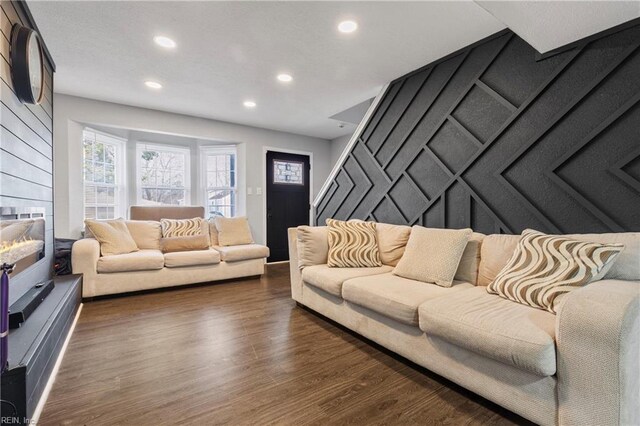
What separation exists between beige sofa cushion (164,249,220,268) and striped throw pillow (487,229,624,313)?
3135 mm

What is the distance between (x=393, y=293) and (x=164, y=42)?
2.74 metres

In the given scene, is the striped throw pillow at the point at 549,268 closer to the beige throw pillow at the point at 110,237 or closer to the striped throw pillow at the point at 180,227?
the striped throw pillow at the point at 180,227

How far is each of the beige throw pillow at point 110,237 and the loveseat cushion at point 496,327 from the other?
3.43 m

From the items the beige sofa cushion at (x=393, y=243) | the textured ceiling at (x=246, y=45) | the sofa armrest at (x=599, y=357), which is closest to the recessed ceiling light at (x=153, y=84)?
the textured ceiling at (x=246, y=45)

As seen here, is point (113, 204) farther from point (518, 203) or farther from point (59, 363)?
point (518, 203)

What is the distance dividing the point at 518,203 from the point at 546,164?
0.33m

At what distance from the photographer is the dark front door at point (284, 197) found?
5441 millimetres

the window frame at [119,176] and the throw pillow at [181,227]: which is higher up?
the window frame at [119,176]

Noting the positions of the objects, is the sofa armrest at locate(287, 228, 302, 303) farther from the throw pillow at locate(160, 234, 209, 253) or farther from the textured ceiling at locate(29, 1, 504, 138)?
the textured ceiling at locate(29, 1, 504, 138)

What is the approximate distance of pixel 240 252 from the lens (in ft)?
13.1

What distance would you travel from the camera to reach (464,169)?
2545 millimetres

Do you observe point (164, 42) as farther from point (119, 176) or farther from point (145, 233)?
point (119, 176)

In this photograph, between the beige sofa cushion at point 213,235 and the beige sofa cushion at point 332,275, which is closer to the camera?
the beige sofa cushion at point 332,275

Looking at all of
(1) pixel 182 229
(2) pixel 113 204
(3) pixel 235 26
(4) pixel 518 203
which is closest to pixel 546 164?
(4) pixel 518 203
